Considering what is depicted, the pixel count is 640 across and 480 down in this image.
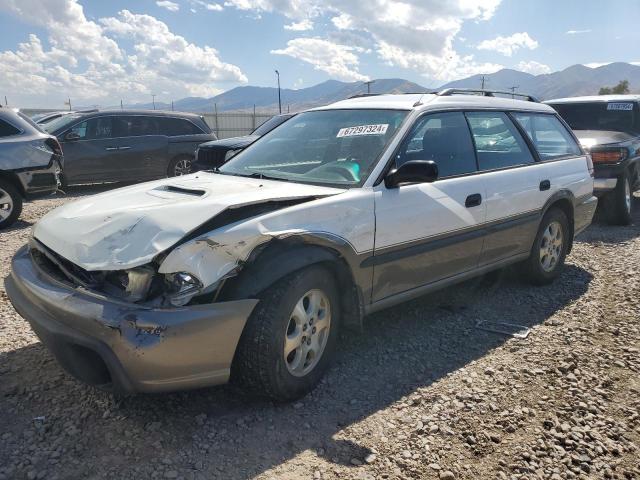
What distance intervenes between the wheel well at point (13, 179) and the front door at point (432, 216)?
5931mm

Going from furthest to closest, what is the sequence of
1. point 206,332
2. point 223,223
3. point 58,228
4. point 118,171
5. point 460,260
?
point 118,171
point 460,260
point 58,228
point 223,223
point 206,332

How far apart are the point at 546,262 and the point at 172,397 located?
3.74 metres

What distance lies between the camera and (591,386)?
10.7ft

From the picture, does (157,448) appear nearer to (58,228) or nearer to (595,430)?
(58,228)

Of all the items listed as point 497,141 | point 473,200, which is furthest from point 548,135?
point 473,200

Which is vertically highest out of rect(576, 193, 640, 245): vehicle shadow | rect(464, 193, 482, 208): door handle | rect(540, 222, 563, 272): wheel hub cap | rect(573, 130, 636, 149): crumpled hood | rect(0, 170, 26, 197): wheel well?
rect(573, 130, 636, 149): crumpled hood

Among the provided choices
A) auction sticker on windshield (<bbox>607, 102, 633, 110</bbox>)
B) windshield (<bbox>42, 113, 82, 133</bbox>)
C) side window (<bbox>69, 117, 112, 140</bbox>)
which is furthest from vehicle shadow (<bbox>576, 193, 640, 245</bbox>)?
windshield (<bbox>42, 113, 82, 133</bbox>)

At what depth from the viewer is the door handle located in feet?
12.9

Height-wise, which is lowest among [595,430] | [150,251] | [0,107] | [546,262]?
[595,430]

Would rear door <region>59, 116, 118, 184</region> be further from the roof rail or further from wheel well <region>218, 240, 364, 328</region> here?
wheel well <region>218, 240, 364, 328</region>

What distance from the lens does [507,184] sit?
4.35 metres

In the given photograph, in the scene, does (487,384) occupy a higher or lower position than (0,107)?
lower

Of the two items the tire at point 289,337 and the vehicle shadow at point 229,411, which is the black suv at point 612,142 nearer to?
the vehicle shadow at point 229,411

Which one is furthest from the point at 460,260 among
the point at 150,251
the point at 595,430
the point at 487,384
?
the point at 150,251
